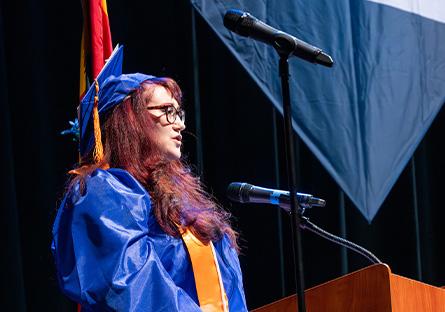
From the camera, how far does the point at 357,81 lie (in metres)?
3.32

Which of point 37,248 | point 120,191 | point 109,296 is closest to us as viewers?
point 109,296

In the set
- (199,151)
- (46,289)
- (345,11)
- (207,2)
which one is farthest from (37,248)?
(345,11)

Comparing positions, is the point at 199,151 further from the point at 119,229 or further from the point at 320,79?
the point at 119,229

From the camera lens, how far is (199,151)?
3.29 m

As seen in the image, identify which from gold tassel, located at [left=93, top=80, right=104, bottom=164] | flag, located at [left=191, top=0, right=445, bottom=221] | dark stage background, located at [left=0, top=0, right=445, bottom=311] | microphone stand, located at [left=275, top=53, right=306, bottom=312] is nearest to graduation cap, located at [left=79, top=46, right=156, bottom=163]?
gold tassel, located at [left=93, top=80, right=104, bottom=164]

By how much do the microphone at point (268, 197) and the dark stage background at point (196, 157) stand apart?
1.00 m

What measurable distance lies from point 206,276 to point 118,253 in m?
0.25

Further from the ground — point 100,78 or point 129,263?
point 100,78

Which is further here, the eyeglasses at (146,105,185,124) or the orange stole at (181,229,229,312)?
the eyeglasses at (146,105,185,124)

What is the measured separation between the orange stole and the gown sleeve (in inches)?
2.3

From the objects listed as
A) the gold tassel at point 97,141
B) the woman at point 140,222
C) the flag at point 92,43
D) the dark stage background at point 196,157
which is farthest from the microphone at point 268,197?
the dark stage background at point 196,157

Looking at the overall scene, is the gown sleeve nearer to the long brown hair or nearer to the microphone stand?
the long brown hair

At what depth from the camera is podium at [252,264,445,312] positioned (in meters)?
1.90

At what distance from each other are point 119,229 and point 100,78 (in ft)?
1.56
